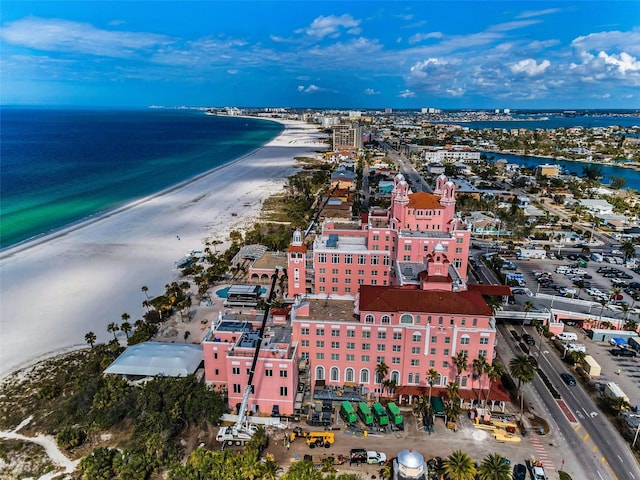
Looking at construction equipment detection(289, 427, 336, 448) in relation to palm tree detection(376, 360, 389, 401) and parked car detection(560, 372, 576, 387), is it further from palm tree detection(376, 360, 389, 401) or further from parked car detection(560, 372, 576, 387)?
parked car detection(560, 372, 576, 387)

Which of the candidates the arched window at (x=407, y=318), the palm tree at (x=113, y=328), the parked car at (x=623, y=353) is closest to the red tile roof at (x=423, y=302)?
the arched window at (x=407, y=318)

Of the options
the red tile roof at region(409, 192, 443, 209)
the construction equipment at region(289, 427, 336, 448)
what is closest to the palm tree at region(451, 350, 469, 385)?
the construction equipment at region(289, 427, 336, 448)

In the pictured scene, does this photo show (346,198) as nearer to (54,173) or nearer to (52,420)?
(52,420)

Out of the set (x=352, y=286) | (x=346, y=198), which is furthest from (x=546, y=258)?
(x=346, y=198)

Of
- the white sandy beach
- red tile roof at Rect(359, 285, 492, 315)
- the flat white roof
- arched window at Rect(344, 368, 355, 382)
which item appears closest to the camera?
red tile roof at Rect(359, 285, 492, 315)

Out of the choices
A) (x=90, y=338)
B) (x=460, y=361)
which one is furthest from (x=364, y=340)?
(x=90, y=338)

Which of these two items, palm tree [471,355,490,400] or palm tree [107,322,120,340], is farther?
palm tree [107,322,120,340]
